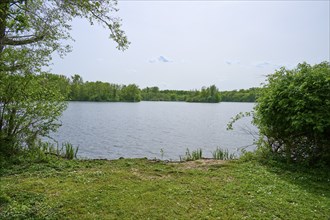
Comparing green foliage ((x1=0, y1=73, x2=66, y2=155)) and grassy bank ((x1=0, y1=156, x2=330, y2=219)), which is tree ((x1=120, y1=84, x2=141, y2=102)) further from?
grassy bank ((x1=0, y1=156, x2=330, y2=219))

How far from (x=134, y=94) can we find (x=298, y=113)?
79530mm

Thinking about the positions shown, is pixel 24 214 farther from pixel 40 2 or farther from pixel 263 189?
pixel 263 189

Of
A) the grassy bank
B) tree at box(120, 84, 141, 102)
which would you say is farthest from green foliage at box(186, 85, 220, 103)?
the grassy bank

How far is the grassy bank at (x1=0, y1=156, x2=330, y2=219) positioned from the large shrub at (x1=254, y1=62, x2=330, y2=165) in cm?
82

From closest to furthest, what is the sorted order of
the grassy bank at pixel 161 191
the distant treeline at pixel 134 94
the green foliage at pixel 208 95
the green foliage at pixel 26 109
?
the grassy bank at pixel 161 191 → the green foliage at pixel 26 109 → the distant treeline at pixel 134 94 → the green foliage at pixel 208 95

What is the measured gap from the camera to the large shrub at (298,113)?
721 cm

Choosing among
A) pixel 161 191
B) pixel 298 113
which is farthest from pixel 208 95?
pixel 161 191

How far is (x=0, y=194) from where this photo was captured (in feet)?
16.2

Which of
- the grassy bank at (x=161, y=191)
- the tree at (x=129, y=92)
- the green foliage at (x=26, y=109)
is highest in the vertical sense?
the tree at (x=129, y=92)

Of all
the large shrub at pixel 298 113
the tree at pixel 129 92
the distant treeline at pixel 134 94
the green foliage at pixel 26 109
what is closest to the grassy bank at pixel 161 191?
the large shrub at pixel 298 113

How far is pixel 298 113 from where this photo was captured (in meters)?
7.28

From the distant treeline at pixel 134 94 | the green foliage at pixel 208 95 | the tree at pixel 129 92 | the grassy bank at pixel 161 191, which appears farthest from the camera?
the green foliage at pixel 208 95

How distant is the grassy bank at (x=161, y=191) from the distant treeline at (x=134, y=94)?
52.0m

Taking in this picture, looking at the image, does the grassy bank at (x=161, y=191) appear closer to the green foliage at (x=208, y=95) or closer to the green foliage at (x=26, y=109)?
the green foliage at (x=26, y=109)
